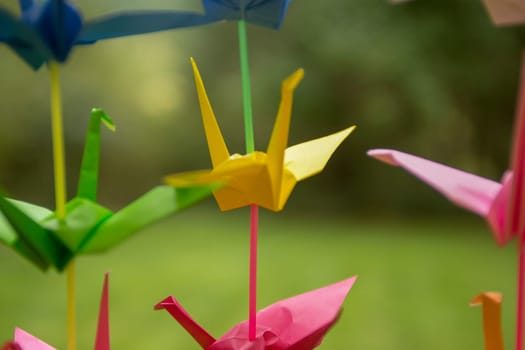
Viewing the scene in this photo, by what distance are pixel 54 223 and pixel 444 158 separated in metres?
2.12

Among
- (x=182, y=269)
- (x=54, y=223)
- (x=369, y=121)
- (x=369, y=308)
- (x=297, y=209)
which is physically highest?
(x=54, y=223)

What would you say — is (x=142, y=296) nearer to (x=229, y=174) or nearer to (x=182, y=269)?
(x=182, y=269)

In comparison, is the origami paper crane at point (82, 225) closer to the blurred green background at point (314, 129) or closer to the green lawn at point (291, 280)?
the green lawn at point (291, 280)

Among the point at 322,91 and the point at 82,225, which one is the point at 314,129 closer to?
Result: the point at 322,91

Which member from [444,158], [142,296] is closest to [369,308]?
[142,296]

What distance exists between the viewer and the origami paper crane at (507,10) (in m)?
0.28

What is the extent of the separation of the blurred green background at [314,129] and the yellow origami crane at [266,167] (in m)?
1.45

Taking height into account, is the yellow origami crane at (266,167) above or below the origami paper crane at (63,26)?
below

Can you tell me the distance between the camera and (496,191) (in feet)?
0.95

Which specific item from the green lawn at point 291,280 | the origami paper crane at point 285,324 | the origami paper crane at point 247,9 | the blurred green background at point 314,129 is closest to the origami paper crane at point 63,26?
the origami paper crane at point 247,9

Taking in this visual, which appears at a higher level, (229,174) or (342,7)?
(229,174)

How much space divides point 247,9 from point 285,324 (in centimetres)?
16

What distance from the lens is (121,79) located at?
2.29 m

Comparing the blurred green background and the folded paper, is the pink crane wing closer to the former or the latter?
the folded paper
